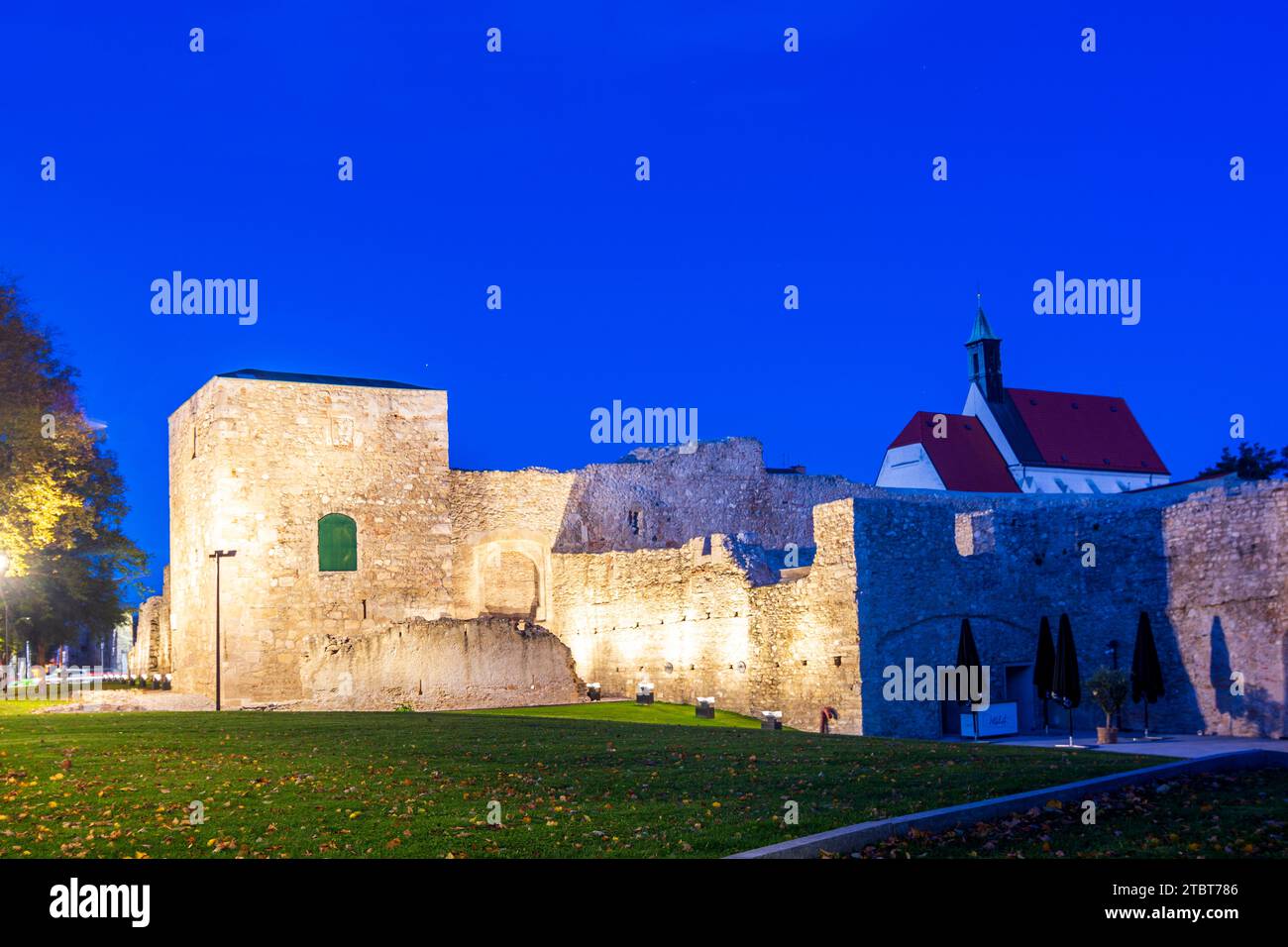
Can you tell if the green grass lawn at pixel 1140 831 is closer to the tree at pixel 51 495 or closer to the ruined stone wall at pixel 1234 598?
the ruined stone wall at pixel 1234 598

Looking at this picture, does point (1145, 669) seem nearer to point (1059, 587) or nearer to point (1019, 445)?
point (1059, 587)

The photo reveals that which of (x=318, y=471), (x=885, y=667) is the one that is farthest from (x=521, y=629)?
(x=885, y=667)

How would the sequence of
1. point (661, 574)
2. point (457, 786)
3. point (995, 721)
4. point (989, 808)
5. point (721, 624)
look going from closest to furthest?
point (989, 808)
point (457, 786)
point (995, 721)
point (721, 624)
point (661, 574)

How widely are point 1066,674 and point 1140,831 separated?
13.7 meters

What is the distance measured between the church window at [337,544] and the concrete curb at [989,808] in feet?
81.6

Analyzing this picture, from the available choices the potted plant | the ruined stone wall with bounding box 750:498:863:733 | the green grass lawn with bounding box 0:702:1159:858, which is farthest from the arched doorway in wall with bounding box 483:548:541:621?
the potted plant

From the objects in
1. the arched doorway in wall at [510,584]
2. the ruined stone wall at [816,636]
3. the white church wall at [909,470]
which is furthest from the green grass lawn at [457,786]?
the white church wall at [909,470]

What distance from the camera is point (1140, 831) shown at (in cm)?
1135

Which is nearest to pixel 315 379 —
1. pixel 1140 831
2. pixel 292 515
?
pixel 292 515

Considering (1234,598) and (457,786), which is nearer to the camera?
(457,786)

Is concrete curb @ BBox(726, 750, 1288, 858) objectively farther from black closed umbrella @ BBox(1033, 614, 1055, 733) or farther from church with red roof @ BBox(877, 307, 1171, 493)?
church with red roof @ BBox(877, 307, 1171, 493)

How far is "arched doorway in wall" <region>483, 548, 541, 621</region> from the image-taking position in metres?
39.1

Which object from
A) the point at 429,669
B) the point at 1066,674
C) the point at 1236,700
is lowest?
the point at 1236,700
